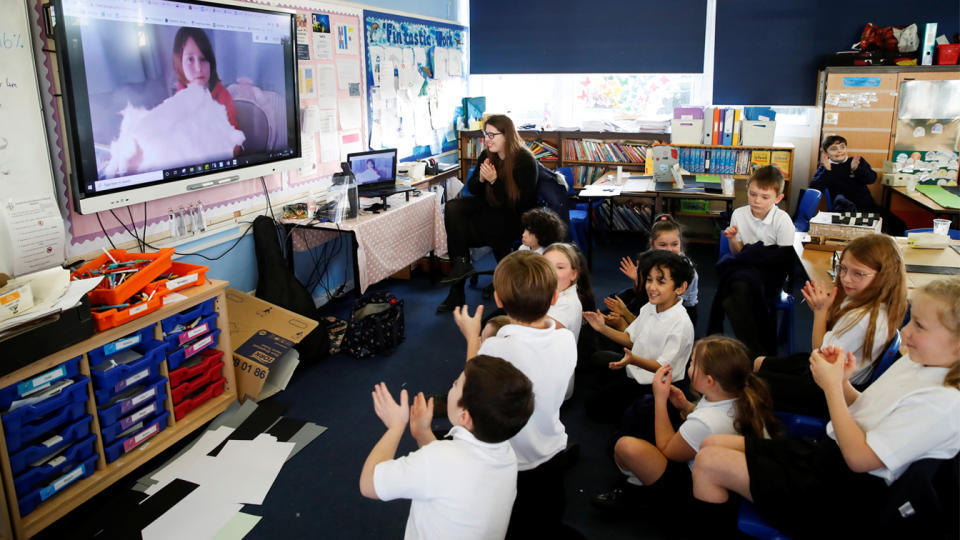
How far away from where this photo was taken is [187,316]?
9.72 ft

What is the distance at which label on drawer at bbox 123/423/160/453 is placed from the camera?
2.70 metres

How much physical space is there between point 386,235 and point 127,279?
1.89 meters

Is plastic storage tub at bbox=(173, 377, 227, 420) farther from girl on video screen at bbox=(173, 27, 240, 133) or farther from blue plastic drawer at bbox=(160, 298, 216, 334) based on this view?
girl on video screen at bbox=(173, 27, 240, 133)

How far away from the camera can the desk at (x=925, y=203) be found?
4461 mm

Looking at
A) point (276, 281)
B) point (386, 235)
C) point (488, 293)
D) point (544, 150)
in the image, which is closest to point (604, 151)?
point (544, 150)

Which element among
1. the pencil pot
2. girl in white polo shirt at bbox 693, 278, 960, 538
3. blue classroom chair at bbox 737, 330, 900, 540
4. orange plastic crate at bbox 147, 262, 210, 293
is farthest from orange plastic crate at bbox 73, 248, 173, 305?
blue classroom chair at bbox 737, 330, 900, 540

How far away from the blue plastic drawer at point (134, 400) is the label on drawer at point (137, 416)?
22 mm

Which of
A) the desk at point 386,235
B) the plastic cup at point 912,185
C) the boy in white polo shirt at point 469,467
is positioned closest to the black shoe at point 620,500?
the boy in white polo shirt at point 469,467

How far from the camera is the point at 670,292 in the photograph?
2.71 metres

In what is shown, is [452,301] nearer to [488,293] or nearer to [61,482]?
[488,293]

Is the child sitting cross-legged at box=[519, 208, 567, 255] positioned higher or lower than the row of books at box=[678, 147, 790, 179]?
lower

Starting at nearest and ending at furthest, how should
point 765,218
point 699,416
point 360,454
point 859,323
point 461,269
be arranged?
point 699,416 → point 859,323 → point 360,454 → point 765,218 → point 461,269

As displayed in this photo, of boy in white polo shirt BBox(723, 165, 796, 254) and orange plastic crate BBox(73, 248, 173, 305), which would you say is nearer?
orange plastic crate BBox(73, 248, 173, 305)

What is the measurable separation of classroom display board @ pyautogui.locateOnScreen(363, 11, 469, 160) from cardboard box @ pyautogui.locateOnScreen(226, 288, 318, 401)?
1.97 m
